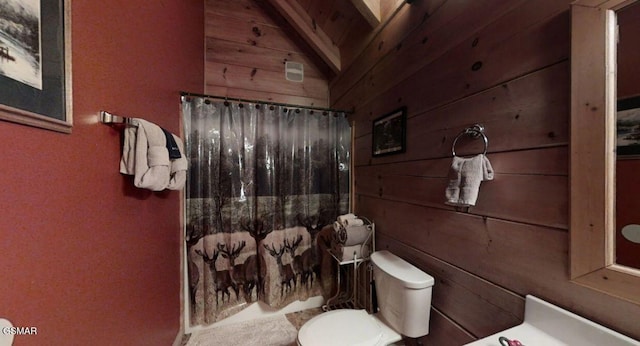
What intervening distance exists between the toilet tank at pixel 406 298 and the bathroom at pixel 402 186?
9 centimetres

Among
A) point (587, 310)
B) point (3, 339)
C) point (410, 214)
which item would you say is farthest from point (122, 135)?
point (587, 310)

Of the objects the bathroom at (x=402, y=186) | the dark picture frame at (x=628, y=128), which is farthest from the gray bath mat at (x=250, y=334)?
the dark picture frame at (x=628, y=128)

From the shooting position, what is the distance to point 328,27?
2.19 meters

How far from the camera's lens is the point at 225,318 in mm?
1869

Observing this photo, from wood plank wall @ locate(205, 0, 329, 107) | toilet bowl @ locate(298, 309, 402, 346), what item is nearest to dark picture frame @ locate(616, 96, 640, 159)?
toilet bowl @ locate(298, 309, 402, 346)

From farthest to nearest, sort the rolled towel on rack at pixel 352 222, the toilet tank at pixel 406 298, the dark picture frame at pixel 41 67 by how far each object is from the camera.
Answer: the rolled towel on rack at pixel 352 222 → the toilet tank at pixel 406 298 → the dark picture frame at pixel 41 67

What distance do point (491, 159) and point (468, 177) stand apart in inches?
4.5

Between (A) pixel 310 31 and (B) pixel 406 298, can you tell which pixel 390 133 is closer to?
(B) pixel 406 298

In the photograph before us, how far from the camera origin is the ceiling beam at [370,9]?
1.62m

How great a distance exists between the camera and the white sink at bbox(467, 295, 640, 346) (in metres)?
0.60

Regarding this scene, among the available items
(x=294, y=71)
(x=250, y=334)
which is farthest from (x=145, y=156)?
(x=294, y=71)

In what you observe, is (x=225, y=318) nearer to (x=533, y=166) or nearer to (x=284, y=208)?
(x=284, y=208)

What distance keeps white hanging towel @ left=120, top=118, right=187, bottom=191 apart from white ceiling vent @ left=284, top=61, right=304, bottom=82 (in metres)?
1.65

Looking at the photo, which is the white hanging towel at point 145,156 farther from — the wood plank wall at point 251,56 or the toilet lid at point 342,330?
the wood plank wall at point 251,56
